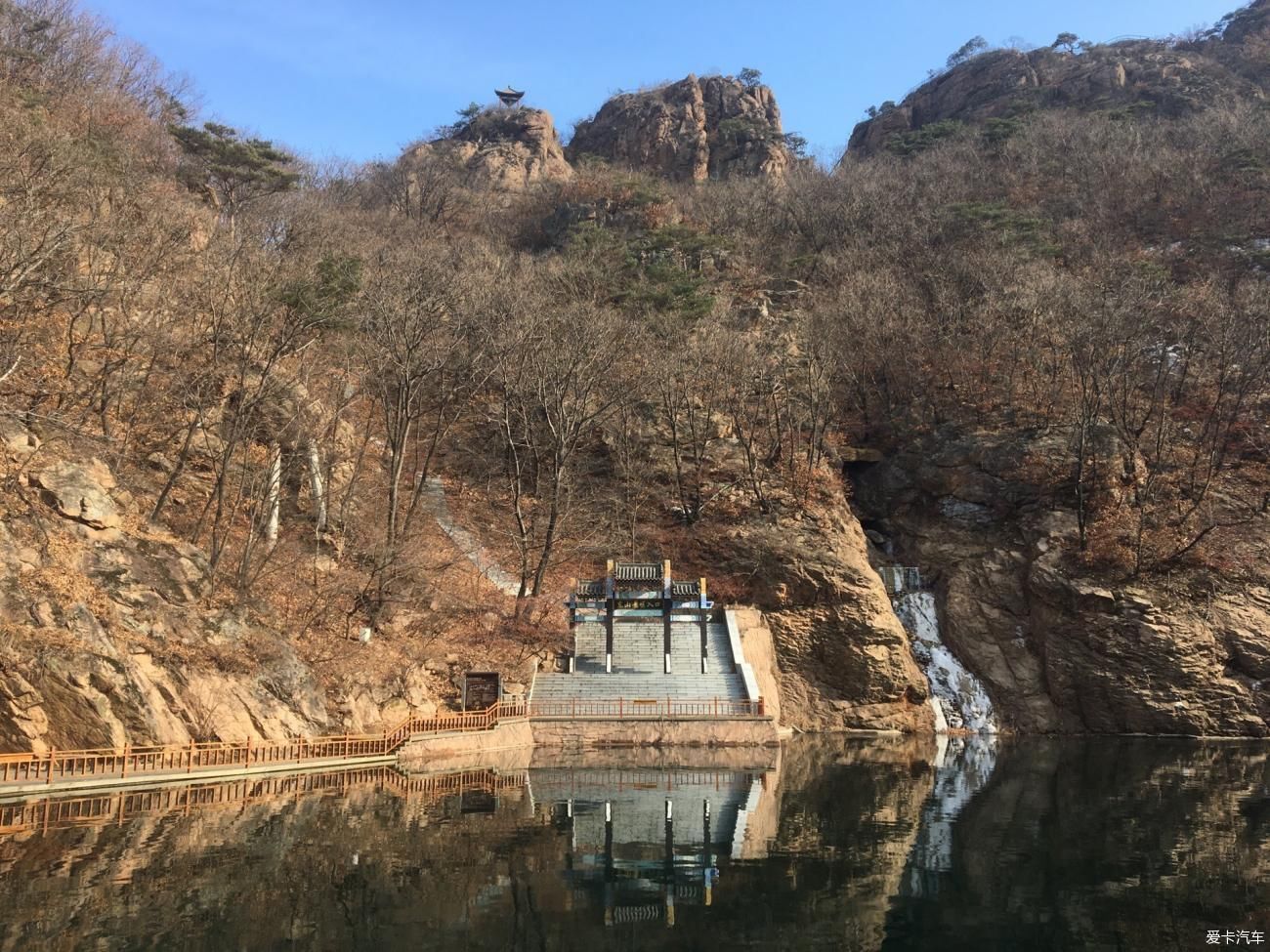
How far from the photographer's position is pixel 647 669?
33281 mm

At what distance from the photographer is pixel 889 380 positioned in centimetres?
5144

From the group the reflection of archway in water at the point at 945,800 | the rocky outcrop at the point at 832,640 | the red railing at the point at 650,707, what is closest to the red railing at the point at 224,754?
the red railing at the point at 650,707

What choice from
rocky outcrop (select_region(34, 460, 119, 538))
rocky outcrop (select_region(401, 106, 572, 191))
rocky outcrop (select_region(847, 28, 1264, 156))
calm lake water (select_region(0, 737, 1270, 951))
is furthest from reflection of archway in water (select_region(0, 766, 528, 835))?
rocky outcrop (select_region(847, 28, 1264, 156))

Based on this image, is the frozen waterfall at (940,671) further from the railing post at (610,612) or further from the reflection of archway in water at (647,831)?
the reflection of archway in water at (647,831)

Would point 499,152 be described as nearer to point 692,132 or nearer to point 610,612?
point 692,132

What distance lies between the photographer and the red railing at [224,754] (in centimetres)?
1808

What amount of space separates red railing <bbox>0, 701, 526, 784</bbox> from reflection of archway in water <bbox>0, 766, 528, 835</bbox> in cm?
57

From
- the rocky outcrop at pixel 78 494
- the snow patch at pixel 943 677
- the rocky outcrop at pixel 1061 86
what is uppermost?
the rocky outcrop at pixel 1061 86

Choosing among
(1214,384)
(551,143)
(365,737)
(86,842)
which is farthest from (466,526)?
(551,143)

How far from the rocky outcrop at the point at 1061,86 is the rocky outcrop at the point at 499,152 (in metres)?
33.9

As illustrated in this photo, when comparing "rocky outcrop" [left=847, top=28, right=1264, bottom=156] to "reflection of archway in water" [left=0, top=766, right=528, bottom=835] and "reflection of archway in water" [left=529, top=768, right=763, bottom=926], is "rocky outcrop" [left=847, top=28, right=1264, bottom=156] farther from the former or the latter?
"reflection of archway in water" [left=0, top=766, right=528, bottom=835]

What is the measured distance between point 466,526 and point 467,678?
13.9 m

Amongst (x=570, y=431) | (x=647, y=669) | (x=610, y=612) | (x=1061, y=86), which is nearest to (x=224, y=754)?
(x=610, y=612)

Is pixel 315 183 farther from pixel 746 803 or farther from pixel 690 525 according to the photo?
pixel 746 803
